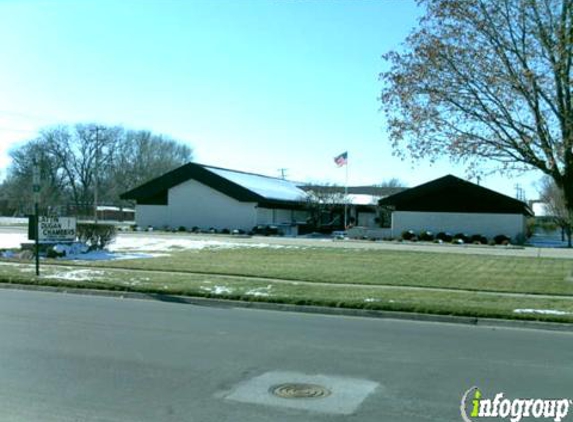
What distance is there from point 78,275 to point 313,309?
7624 millimetres

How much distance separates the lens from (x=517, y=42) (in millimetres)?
18125

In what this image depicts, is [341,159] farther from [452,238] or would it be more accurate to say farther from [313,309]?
[313,309]

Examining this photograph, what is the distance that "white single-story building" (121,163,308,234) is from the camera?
2199 inches

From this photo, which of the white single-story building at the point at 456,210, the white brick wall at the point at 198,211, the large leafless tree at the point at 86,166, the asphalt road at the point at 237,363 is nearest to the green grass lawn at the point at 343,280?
the asphalt road at the point at 237,363

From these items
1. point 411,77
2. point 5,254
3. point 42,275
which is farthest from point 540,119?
point 5,254

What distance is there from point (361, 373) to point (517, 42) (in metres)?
14.0

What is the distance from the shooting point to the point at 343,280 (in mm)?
17547

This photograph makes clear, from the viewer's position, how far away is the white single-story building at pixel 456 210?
157 feet

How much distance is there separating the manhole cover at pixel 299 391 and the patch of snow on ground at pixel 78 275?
429 inches

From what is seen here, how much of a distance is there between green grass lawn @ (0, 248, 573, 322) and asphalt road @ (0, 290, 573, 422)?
5.55 ft

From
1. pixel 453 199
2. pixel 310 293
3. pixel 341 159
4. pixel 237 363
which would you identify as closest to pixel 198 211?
pixel 341 159

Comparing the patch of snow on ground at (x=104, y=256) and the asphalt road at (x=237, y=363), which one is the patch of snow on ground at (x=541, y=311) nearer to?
the asphalt road at (x=237, y=363)

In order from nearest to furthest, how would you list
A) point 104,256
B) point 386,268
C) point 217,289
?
1. point 217,289
2. point 386,268
3. point 104,256

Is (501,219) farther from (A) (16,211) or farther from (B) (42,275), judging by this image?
(A) (16,211)
